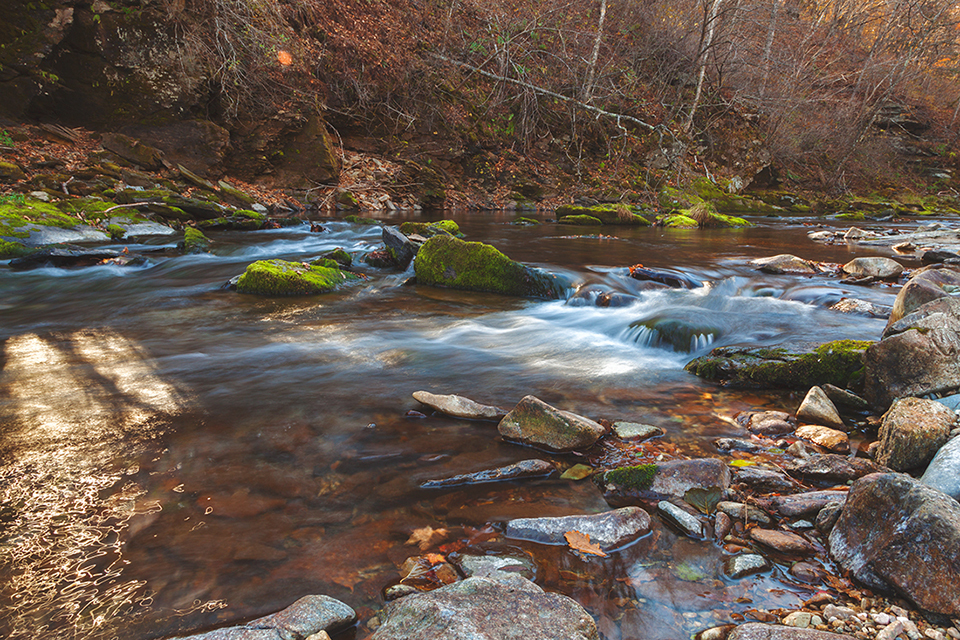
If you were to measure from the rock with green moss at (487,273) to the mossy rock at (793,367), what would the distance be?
3.42m

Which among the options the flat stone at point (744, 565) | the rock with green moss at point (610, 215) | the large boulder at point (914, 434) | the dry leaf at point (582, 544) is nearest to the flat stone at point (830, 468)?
the large boulder at point (914, 434)

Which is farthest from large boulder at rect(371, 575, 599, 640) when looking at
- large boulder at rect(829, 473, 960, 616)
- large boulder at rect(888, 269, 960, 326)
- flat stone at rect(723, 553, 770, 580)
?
large boulder at rect(888, 269, 960, 326)

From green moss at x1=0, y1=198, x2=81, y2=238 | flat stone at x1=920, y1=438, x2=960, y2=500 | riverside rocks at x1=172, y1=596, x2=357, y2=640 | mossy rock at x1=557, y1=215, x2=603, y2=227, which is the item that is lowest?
riverside rocks at x1=172, y1=596, x2=357, y2=640

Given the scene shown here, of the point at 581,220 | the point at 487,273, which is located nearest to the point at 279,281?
the point at 487,273

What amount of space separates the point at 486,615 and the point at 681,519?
1162 millimetres

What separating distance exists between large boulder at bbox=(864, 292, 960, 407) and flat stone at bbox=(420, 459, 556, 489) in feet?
8.06

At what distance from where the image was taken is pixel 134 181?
1220cm

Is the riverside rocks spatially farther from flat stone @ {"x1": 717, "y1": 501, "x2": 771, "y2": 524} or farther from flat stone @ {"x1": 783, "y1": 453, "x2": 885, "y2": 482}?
flat stone @ {"x1": 783, "y1": 453, "x2": 885, "y2": 482}

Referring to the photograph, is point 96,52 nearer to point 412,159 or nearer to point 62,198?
point 62,198

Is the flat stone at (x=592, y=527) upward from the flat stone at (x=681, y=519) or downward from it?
upward

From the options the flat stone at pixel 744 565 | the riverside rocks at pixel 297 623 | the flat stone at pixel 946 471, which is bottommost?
the flat stone at pixel 744 565

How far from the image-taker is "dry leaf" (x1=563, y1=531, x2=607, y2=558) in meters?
2.13

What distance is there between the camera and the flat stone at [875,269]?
8016 millimetres

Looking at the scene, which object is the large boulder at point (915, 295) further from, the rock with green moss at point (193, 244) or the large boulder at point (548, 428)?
the rock with green moss at point (193, 244)
